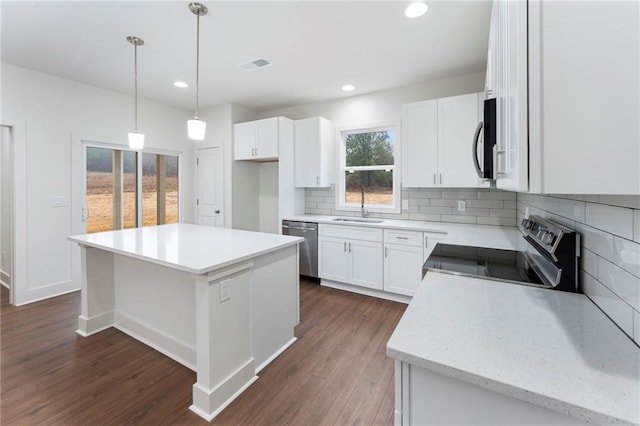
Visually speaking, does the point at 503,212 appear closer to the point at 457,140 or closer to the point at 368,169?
the point at 457,140

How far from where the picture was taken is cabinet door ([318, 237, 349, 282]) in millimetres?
3631

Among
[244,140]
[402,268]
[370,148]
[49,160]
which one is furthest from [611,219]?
[49,160]

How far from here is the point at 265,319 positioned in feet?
6.98

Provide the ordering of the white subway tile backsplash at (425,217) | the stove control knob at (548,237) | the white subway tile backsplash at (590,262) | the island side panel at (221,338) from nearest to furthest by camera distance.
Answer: the white subway tile backsplash at (590,262), the stove control knob at (548,237), the island side panel at (221,338), the white subway tile backsplash at (425,217)

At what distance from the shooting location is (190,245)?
215 cm

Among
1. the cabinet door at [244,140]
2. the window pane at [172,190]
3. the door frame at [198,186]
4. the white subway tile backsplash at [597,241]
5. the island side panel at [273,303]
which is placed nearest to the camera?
the white subway tile backsplash at [597,241]

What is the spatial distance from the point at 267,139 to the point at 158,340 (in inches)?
116

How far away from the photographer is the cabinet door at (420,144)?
3248mm

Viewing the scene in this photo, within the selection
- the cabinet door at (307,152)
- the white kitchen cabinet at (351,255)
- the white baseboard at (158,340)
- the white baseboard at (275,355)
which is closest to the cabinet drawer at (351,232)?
the white kitchen cabinet at (351,255)

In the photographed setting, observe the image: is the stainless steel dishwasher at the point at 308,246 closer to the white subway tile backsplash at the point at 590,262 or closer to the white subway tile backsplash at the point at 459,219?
the white subway tile backsplash at the point at 459,219

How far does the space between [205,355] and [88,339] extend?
5.34 ft

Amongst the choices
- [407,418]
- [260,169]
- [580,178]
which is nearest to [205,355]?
[407,418]

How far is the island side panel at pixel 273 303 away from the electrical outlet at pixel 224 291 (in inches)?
10.0

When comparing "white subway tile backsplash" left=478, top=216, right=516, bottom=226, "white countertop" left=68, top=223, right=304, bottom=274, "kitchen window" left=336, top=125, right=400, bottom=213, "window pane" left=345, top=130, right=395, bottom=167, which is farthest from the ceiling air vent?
"white subway tile backsplash" left=478, top=216, right=516, bottom=226
